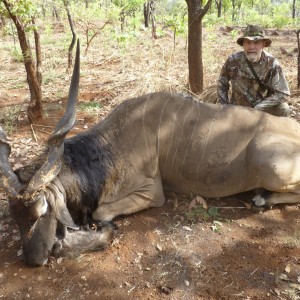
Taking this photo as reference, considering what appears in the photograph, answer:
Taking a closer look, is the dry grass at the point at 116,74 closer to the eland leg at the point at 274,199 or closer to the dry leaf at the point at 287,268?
the eland leg at the point at 274,199

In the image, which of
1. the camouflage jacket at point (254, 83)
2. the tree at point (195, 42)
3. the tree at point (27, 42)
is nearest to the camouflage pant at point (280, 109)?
the camouflage jacket at point (254, 83)

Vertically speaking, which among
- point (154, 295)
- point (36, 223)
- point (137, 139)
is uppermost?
point (137, 139)

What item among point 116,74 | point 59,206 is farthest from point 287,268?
point 116,74

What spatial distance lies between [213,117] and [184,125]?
341mm

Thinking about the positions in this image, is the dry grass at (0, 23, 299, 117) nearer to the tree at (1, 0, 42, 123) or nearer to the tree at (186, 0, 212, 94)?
the tree at (186, 0, 212, 94)

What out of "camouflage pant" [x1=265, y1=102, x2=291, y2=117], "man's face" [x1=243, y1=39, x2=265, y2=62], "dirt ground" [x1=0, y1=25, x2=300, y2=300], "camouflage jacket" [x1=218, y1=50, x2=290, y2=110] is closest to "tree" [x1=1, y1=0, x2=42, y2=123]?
"dirt ground" [x1=0, y1=25, x2=300, y2=300]

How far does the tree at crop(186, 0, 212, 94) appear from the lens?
19.3 feet

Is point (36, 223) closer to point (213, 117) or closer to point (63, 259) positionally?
point (63, 259)

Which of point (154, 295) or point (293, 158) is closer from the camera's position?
point (154, 295)

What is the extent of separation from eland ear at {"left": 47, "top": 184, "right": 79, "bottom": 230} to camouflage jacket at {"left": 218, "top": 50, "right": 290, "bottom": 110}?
9.15 ft

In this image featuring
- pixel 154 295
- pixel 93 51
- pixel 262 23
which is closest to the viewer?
pixel 154 295

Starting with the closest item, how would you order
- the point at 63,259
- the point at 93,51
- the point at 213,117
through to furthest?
the point at 63,259 < the point at 213,117 < the point at 93,51

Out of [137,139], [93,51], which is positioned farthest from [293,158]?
[93,51]

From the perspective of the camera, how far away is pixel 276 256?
10.8 feet
